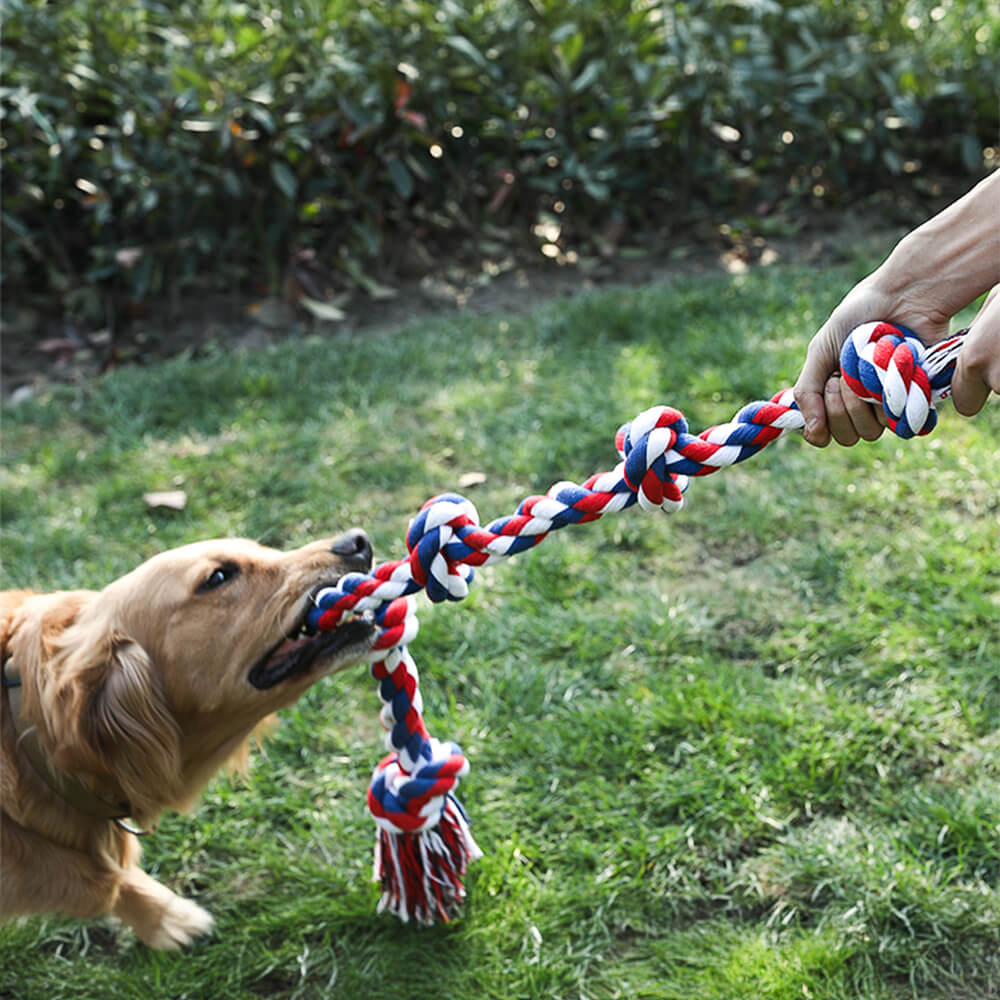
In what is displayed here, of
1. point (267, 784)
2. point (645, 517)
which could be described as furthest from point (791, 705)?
point (267, 784)

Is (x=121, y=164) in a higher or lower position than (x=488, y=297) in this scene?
higher

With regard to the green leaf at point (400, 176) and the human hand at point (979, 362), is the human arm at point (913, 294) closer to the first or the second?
the human hand at point (979, 362)

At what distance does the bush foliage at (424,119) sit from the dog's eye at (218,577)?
378 centimetres

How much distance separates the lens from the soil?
19.0 feet

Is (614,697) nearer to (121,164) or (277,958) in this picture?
(277,958)

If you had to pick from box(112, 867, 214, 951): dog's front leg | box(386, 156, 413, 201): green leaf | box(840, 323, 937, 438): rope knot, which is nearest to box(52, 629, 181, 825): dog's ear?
box(112, 867, 214, 951): dog's front leg

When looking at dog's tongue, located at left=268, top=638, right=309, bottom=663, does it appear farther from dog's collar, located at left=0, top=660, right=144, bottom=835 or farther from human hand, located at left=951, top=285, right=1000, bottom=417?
human hand, located at left=951, top=285, right=1000, bottom=417

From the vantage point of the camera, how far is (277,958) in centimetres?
251

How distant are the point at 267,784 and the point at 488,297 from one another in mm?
3790

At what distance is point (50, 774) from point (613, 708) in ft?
4.94

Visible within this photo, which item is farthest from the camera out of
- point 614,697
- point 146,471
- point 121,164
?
point 121,164

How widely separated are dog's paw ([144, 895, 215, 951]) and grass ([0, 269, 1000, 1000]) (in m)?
0.04

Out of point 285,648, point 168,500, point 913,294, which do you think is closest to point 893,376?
point 913,294

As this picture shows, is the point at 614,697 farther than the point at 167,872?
Yes
